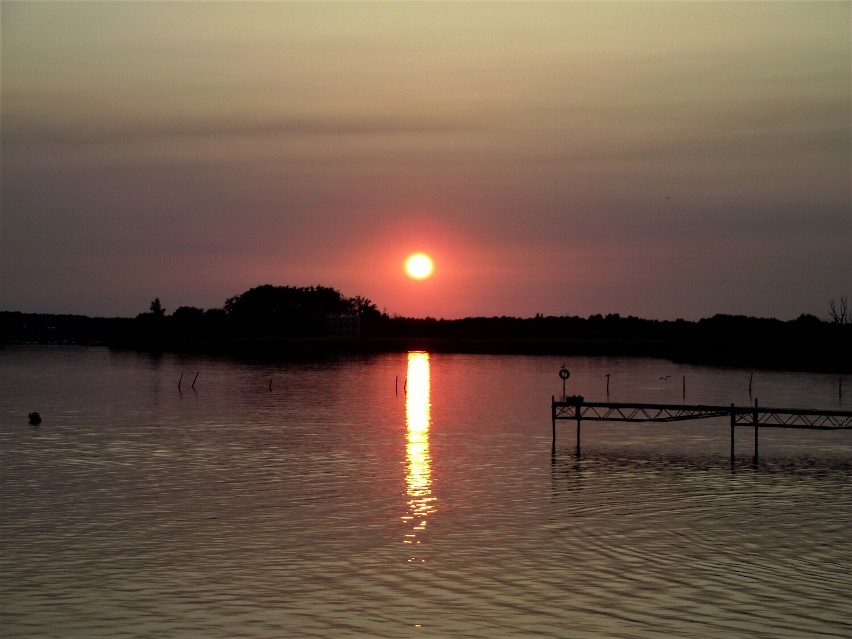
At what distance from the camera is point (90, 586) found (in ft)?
96.8

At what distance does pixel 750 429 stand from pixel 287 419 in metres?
42.6

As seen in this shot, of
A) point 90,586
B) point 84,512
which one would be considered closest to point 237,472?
point 84,512

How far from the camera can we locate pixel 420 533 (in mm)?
38312

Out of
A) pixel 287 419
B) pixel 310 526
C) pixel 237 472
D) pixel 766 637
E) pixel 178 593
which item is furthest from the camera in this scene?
pixel 287 419

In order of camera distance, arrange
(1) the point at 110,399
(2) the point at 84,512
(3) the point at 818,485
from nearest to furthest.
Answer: (2) the point at 84,512
(3) the point at 818,485
(1) the point at 110,399

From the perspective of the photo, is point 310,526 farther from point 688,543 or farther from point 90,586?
point 688,543

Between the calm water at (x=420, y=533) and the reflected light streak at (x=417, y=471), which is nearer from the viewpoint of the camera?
the calm water at (x=420, y=533)

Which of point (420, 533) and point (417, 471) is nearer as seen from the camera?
point (420, 533)

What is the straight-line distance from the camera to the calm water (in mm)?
26828

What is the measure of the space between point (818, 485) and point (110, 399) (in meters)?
89.3

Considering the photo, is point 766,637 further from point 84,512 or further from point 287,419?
point 287,419

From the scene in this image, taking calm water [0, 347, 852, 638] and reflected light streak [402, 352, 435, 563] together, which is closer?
calm water [0, 347, 852, 638]

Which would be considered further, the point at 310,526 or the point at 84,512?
the point at 84,512

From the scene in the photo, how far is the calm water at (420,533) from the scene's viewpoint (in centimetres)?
2683
